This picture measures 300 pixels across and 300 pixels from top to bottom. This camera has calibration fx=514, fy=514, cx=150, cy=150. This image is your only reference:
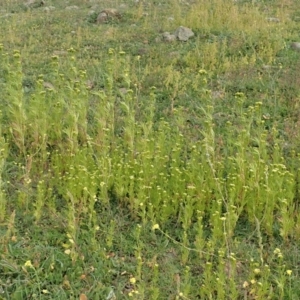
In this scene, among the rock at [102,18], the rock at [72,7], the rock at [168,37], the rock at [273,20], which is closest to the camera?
the rock at [168,37]

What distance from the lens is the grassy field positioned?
3.10 meters

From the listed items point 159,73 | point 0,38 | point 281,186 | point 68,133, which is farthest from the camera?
point 0,38

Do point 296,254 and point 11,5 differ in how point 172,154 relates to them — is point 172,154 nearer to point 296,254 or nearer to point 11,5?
point 296,254

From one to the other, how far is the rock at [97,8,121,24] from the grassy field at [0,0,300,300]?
94.7 inches

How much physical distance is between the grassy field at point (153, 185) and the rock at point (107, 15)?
2.40 metres

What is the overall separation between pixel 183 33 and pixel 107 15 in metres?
1.86

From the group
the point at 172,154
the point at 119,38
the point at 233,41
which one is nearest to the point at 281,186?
the point at 172,154

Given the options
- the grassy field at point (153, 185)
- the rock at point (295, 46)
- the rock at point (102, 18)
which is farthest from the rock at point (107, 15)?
the rock at point (295, 46)

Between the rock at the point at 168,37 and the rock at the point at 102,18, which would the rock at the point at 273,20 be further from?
the rock at the point at 102,18

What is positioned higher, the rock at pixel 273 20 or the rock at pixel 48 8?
the rock at pixel 273 20

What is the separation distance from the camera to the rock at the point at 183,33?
7536 mm

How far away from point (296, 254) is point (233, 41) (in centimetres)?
449

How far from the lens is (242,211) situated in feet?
12.4

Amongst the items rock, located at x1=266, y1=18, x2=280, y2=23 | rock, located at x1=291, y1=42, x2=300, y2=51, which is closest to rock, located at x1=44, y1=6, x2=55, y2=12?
rock, located at x1=266, y1=18, x2=280, y2=23
